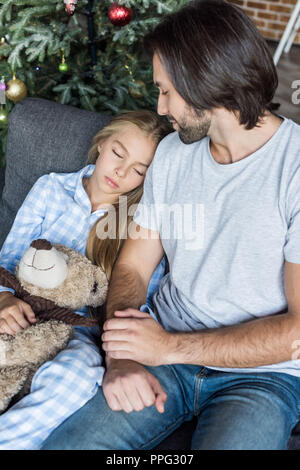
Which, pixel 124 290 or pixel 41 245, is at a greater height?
pixel 41 245

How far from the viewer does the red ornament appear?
1.92 metres

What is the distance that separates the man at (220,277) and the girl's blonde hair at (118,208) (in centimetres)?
24

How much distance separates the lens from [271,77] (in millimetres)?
1218

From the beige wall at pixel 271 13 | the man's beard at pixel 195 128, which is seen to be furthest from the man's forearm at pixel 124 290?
the beige wall at pixel 271 13

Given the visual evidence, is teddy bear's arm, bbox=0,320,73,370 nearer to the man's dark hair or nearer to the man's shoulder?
the man's shoulder

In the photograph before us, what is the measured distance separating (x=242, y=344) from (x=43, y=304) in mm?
530

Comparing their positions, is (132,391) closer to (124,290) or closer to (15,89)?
(124,290)

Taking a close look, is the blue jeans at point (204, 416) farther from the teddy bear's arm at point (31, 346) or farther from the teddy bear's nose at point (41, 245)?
the teddy bear's nose at point (41, 245)

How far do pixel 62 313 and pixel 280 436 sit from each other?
2.02 ft

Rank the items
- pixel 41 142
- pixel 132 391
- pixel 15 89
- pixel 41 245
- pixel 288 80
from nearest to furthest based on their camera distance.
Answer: pixel 132 391, pixel 41 245, pixel 41 142, pixel 15 89, pixel 288 80

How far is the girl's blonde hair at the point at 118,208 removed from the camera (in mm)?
1510

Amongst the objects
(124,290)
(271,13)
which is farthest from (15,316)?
(271,13)

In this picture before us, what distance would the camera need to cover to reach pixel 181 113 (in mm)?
1260

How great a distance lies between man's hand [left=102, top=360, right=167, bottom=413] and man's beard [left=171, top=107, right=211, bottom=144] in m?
0.61
